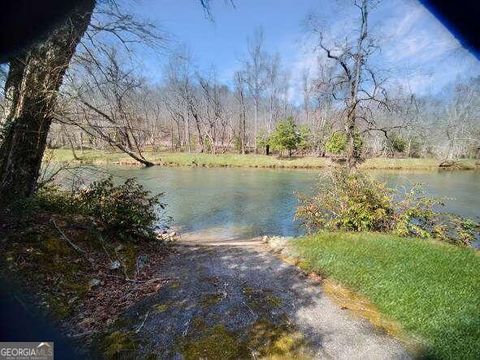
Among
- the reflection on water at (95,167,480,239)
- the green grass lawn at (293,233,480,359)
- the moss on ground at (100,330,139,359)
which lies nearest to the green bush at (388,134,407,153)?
the reflection on water at (95,167,480,239)

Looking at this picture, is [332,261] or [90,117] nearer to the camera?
[90,117]

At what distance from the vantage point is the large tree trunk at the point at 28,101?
4789mm

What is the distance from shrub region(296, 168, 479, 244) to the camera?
732cm

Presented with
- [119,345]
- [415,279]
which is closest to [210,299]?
[119,345]

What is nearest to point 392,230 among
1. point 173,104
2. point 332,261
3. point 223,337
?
point 332,261

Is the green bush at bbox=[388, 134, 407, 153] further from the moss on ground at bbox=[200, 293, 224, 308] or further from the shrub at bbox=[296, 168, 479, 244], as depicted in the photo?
the moss on ground at bbox=[200, 293, 224, 308]

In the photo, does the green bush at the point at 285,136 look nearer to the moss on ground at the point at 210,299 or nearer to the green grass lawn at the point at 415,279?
the green grass lawn at the point at 415,279

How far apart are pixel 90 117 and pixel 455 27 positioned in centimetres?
491

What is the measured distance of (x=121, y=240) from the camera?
5.89 metres

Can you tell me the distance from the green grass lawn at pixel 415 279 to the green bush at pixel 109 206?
3.18 metres

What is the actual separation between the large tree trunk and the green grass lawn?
4.86m

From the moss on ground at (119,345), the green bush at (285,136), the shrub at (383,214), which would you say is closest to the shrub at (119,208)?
the moss on ground at (119,345)

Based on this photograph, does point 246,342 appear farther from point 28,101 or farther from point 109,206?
point 28,101

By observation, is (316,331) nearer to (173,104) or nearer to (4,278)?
(4,278)
